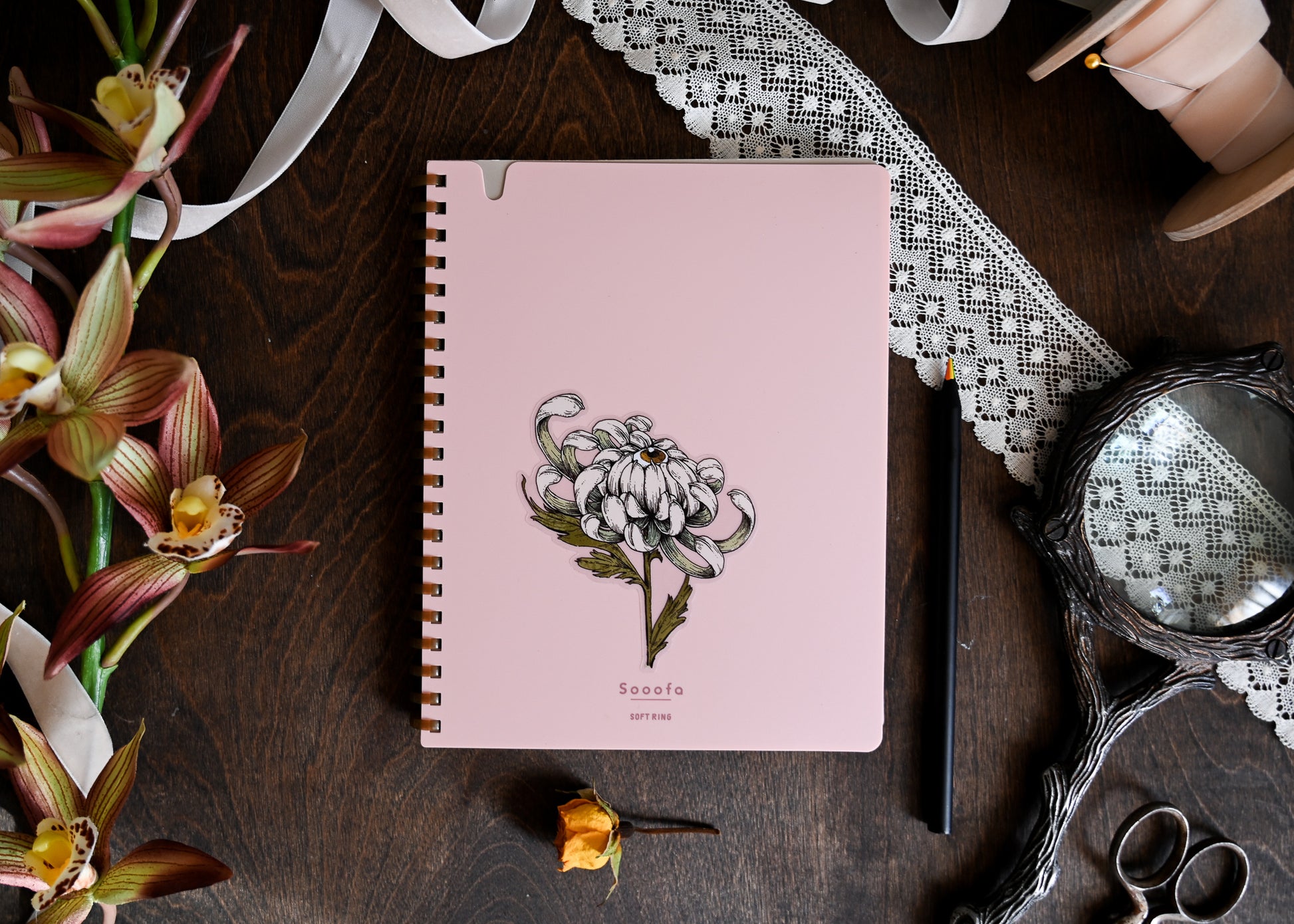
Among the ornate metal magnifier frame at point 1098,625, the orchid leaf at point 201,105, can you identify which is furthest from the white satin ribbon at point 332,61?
the ornate metal magnifier frame at point 1098,625

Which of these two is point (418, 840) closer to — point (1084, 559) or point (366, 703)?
point (366, 703)

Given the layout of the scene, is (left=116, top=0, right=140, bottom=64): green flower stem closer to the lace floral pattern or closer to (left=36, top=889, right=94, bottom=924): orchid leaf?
the lace floral pattern

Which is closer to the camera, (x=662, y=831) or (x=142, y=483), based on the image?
(x=142, y=483)

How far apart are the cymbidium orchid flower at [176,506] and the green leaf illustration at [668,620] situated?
A: 0.75 ft

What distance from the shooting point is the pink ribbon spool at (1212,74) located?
51cm

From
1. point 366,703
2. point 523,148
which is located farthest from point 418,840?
point 523,148

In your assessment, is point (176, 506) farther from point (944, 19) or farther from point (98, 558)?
point (944, 19)

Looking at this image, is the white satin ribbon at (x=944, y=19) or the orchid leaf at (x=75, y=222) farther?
the white satin ribbon at (x=944, y=19)

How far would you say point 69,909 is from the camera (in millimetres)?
468

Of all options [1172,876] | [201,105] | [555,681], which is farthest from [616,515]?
[1172,876]

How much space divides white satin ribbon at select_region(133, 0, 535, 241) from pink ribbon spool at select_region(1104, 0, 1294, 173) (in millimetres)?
395

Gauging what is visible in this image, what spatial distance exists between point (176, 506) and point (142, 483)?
1.0 inches

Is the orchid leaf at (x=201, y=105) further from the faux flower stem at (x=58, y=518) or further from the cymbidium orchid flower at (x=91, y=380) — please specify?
the faux flower stem at (x=58, y=518)

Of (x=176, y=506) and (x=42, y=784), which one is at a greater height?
(x=176, y=506)
